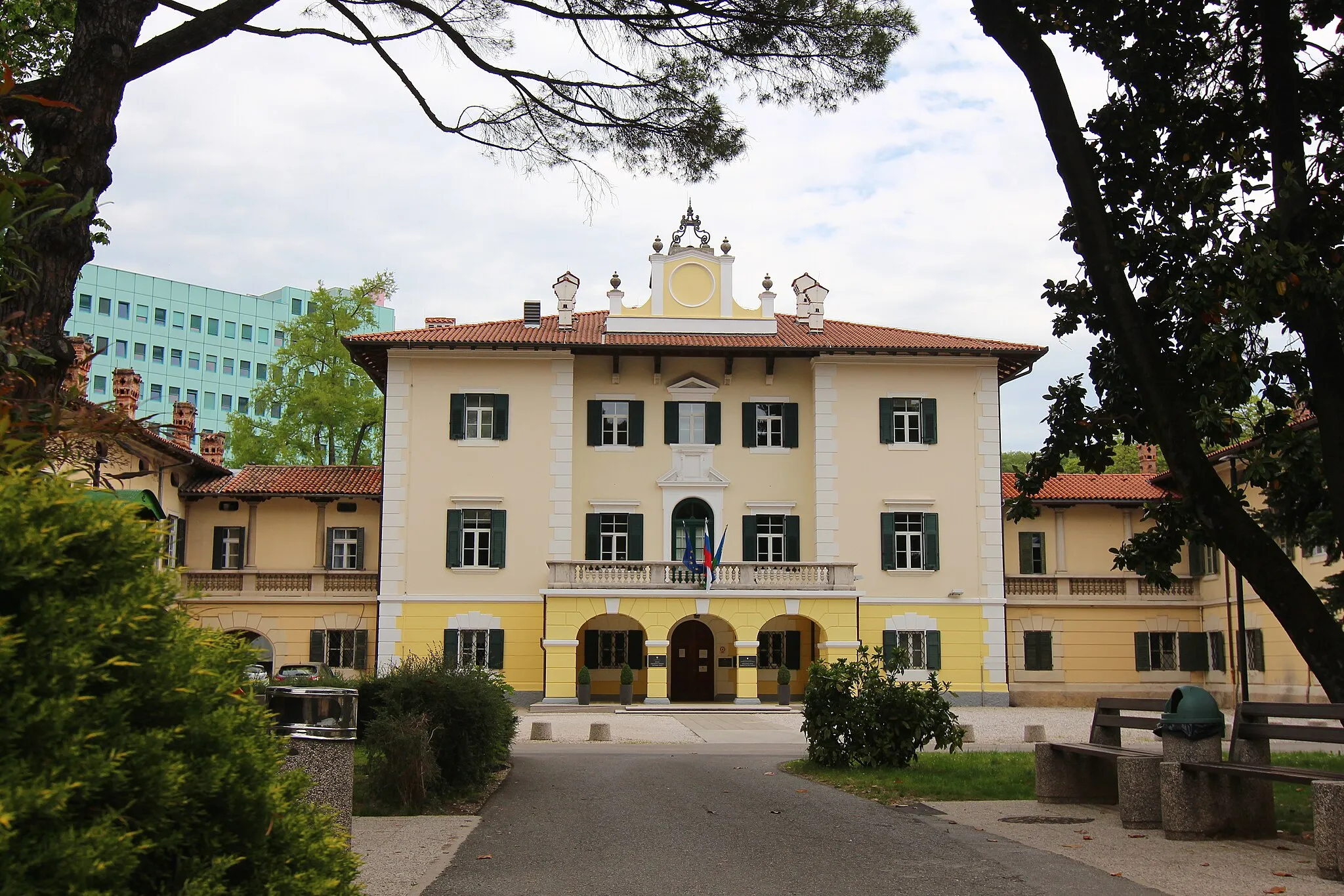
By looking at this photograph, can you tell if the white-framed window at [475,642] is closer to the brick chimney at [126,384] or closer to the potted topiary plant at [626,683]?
the potted topiary plant at [626,683]

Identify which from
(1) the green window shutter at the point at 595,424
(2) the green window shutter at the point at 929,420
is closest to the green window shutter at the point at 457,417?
(1) the green window shutter at the point at 595,424

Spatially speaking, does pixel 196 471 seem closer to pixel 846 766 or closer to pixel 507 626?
pixel 507 626

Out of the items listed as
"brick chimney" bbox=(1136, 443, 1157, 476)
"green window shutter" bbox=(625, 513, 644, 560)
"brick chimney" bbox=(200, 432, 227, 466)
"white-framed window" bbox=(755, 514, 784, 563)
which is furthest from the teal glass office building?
"brick chimney" bbox=(1136, 443, 1157, 476)

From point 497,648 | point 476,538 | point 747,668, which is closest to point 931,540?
point 747,668

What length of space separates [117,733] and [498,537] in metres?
31.5

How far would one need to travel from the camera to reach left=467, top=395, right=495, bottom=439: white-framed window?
114 ft

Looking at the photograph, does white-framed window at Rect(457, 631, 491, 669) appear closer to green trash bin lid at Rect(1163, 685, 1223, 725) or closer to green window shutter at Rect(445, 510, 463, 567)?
green window shutter at Rect(445, 510, 463, 567)

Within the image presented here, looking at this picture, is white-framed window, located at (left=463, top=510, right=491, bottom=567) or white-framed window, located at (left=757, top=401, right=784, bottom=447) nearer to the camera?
white-framed window, located at (left=463, top=510, right=491, bottom=567)

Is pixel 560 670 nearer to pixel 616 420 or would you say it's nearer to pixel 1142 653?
pixel 616 420

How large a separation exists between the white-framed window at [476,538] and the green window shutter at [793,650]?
28.3 ft

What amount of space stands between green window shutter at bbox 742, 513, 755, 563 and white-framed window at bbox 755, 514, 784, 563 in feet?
0.61

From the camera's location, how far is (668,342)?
3497 cm

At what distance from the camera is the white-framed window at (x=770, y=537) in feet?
116

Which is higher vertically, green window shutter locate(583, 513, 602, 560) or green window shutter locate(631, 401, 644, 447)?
green window shutter locate(631, 401, 644, 447)
